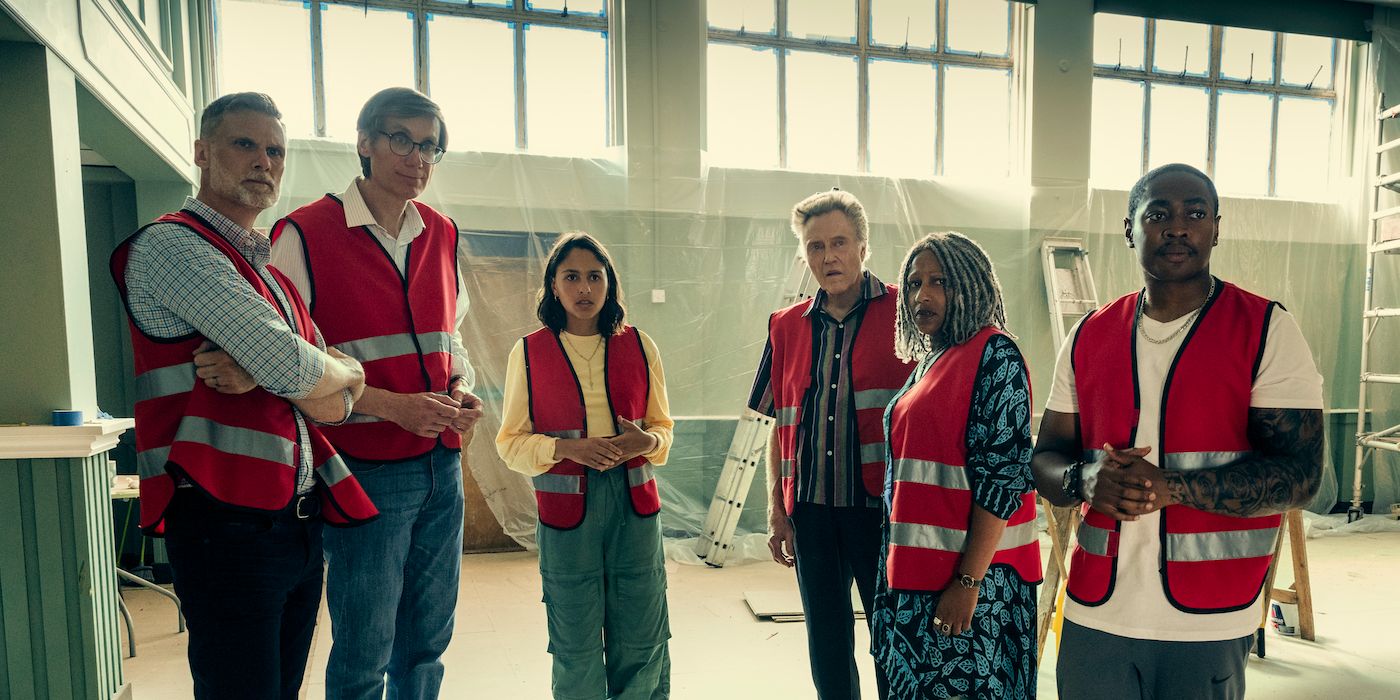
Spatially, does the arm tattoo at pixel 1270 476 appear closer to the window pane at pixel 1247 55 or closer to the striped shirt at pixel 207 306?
the striped shirt at pixel 207 306

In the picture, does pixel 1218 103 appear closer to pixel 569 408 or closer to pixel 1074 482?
pixel 1074 482

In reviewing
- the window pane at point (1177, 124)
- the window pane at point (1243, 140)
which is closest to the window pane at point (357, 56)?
the window pane at point (1177, 124)

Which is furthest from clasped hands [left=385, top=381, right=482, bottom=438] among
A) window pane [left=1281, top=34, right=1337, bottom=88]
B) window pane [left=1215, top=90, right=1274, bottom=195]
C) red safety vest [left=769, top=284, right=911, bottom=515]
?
window pane [left=1281, top=34, right=1337, bottom=88]

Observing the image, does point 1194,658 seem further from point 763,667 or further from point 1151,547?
point 763,667

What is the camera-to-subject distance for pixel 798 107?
5.35 metres

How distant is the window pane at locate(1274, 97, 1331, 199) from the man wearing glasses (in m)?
6.96

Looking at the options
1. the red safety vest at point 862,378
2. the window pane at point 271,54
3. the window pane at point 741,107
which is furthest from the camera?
the window pane at point 741,107

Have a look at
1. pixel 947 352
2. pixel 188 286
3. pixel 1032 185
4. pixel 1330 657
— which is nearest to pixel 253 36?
pixel 188 286

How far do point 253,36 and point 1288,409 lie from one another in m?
5.18

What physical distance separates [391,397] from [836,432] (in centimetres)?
95

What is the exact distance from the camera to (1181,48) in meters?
6.06

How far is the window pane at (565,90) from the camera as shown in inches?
194

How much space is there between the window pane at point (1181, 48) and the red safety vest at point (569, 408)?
592 cm

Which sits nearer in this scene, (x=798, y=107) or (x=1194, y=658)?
(x=1194, y=658)
